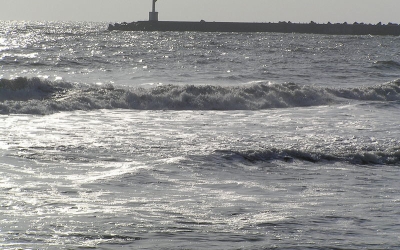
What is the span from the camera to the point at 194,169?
789cm

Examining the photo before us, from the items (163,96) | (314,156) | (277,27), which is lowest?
(163,96)

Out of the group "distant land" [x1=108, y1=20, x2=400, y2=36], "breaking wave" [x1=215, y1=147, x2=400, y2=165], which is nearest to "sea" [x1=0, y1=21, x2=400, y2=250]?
"breaking wave" [x1=215, y1=147, x2=400, y2=165]

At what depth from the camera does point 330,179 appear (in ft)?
24.9

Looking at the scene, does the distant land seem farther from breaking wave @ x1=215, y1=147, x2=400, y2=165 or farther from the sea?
breaking wave @ x1=215, y1=147, x2=400, y2=165

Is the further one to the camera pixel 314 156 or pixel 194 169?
pixel 314 156

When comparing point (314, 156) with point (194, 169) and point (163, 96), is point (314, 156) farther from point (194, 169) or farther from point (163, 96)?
point (163, 96)

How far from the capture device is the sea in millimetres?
5238

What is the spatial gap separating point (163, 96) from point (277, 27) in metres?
69.3

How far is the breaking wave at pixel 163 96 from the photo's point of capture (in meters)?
16.5

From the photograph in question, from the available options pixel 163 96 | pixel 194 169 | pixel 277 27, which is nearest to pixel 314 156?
pixel 194 169

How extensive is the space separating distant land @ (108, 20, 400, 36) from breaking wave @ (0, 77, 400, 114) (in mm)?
64043

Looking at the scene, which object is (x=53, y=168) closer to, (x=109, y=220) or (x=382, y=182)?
(x=109, y=220)

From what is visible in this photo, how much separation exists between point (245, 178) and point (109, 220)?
244 cm

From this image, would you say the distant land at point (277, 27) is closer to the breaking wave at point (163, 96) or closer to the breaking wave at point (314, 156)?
the breaking wave at point (163, 96)
